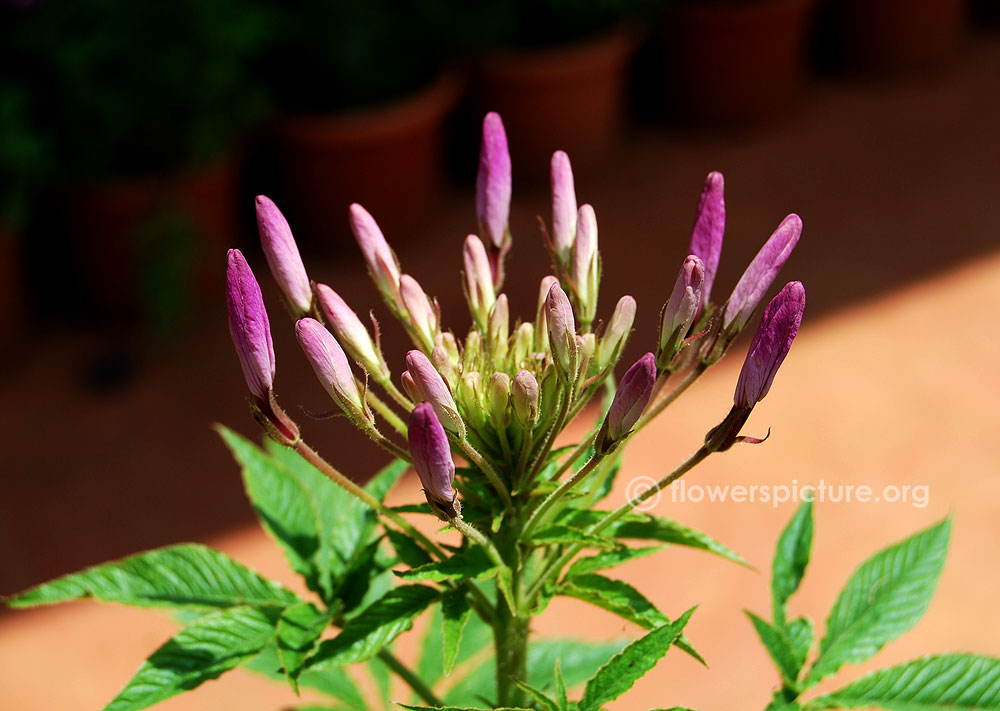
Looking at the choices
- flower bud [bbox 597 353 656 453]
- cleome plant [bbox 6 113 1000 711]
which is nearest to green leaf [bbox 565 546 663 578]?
cleome plant [bbox 6 113 1000 711]

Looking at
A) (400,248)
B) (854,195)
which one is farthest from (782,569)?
(854,195)

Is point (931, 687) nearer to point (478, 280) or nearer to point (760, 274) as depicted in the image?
point (760, 274)

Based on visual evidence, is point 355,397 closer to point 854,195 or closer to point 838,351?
point 838,351

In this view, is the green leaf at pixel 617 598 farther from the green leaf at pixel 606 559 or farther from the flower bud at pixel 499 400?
the flower bud at pixel 499 400

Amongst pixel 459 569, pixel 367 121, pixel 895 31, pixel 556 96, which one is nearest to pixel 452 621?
pixel 459 569

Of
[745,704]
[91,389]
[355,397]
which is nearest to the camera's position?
[355,397]

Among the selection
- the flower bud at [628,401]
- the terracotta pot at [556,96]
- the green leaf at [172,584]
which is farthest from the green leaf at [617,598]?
the terracotta pot at [556,96]
